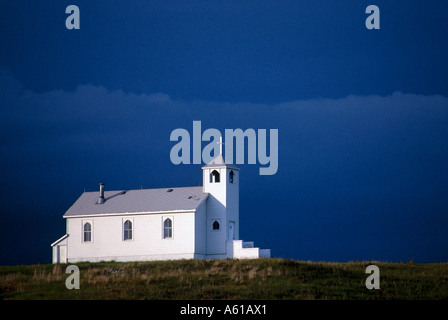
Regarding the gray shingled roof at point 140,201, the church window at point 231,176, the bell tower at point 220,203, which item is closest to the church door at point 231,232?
the bell tower at point 220,203

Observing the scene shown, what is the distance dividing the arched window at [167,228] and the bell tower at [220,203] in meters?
2.94

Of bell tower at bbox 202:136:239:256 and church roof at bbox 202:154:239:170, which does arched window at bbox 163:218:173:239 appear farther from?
church roof at bbox 202:154:239:170

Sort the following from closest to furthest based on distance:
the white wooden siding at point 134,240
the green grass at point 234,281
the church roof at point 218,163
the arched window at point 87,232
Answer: the green grass at point 234,281 → the white wooden siding at point 134,240 → the church roof at point 218,163 → the arched window at point 87,232

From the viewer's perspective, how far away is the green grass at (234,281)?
3709 centimetres

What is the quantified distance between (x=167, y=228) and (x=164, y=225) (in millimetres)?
338

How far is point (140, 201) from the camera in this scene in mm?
59094

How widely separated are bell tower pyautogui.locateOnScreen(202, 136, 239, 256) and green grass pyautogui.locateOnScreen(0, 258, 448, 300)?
7.20 m

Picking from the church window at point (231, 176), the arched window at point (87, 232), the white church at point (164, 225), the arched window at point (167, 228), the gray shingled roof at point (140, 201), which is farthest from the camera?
the arched window at point (87, 232)

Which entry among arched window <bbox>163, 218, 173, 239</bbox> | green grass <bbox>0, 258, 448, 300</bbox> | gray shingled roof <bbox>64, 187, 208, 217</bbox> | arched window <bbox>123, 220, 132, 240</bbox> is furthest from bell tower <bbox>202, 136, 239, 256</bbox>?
green grass <bbox>0, 258, 448, 300</bbox>

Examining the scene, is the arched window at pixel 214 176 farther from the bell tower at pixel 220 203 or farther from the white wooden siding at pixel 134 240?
the white wooden siding at pixel 134 240

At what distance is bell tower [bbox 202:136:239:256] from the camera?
57.1m

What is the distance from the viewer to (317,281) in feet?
134

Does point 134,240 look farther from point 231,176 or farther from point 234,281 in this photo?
point 234,281
